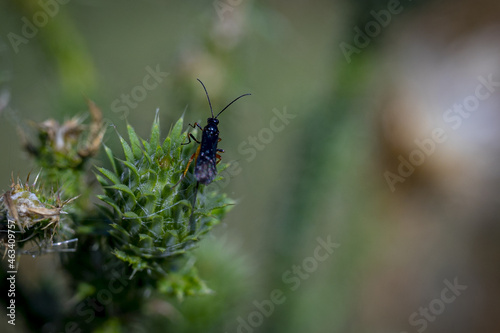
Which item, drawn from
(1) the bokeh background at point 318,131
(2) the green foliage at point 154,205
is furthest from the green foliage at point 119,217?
(1) the bokeh background at point 318,131

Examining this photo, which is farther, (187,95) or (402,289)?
(402,289)

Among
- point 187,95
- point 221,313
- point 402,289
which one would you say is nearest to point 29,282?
point 221,313

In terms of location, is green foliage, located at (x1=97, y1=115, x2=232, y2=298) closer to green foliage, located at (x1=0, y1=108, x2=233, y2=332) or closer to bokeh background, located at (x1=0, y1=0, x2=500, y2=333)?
green foliage, located at (x1=0, y1=108, x2=233, y2=332)

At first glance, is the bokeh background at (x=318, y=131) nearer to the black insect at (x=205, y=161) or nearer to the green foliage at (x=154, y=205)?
the black insect at (x=205, y=161)

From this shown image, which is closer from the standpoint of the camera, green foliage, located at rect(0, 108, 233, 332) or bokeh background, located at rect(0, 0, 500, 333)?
green foliage, located at rect(0, 108, 233, 332)

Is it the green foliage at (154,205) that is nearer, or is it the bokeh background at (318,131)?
the green foliage at (154,205)

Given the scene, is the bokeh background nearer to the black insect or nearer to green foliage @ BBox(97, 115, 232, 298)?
the black insect

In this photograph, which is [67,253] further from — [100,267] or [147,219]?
[147,219]

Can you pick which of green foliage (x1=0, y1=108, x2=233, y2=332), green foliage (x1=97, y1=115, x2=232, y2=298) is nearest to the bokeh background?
green foliage (x1=0, y1=108, x2=233, y2=332)

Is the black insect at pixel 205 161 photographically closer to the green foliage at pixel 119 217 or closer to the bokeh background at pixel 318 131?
the green foliage at pixel 119 217
